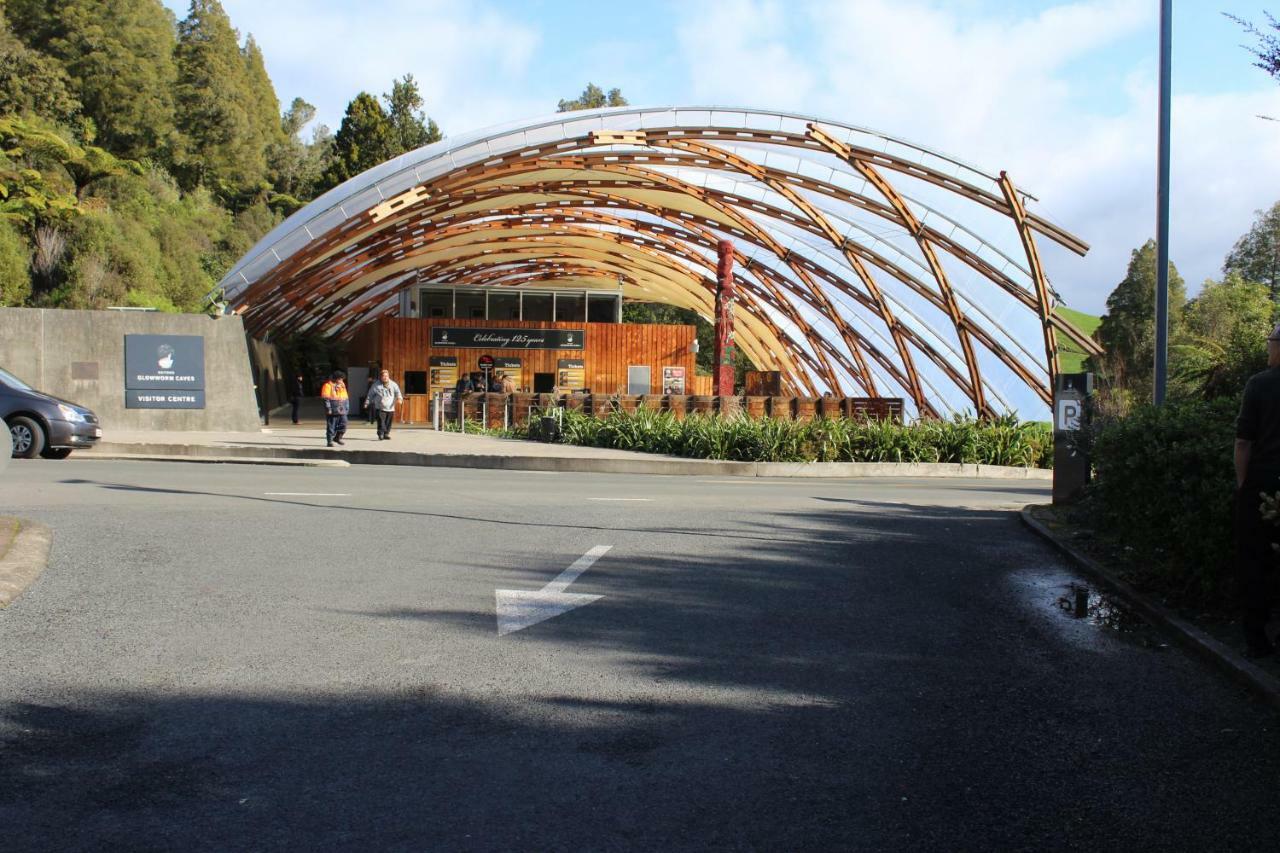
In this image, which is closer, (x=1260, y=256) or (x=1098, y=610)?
(x=1098, y=610)

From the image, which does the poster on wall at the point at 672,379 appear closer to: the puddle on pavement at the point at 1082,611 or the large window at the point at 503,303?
the large window at the point at 503,303

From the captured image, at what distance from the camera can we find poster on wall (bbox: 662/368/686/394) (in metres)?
48.5

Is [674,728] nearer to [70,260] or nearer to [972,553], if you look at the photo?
[972,553]

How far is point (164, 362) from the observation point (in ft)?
83.7

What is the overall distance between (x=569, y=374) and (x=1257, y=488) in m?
42.7

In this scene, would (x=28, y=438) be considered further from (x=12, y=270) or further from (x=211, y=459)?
(x=12, y=270)

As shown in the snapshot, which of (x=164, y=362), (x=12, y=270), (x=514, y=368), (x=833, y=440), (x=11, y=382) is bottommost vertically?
(x=833, y=440)

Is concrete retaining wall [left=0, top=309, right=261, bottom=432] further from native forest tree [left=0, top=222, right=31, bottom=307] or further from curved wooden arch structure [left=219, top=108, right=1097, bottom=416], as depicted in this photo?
native forest tree [left=0, top=222, right=31, bottom=307]

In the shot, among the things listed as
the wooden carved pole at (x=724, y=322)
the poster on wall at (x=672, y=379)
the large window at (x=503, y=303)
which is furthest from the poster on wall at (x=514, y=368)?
the wooden carved pole at (x=724, y=322)

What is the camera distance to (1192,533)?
6.83 m

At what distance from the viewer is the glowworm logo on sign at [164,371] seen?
82.7 ft

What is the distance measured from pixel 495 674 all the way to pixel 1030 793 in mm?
2833

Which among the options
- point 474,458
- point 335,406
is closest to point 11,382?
point 335,406

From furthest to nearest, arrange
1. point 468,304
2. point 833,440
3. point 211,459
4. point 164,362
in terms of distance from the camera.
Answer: point 468,304
point 164,362
point 833,440
point 211,459
